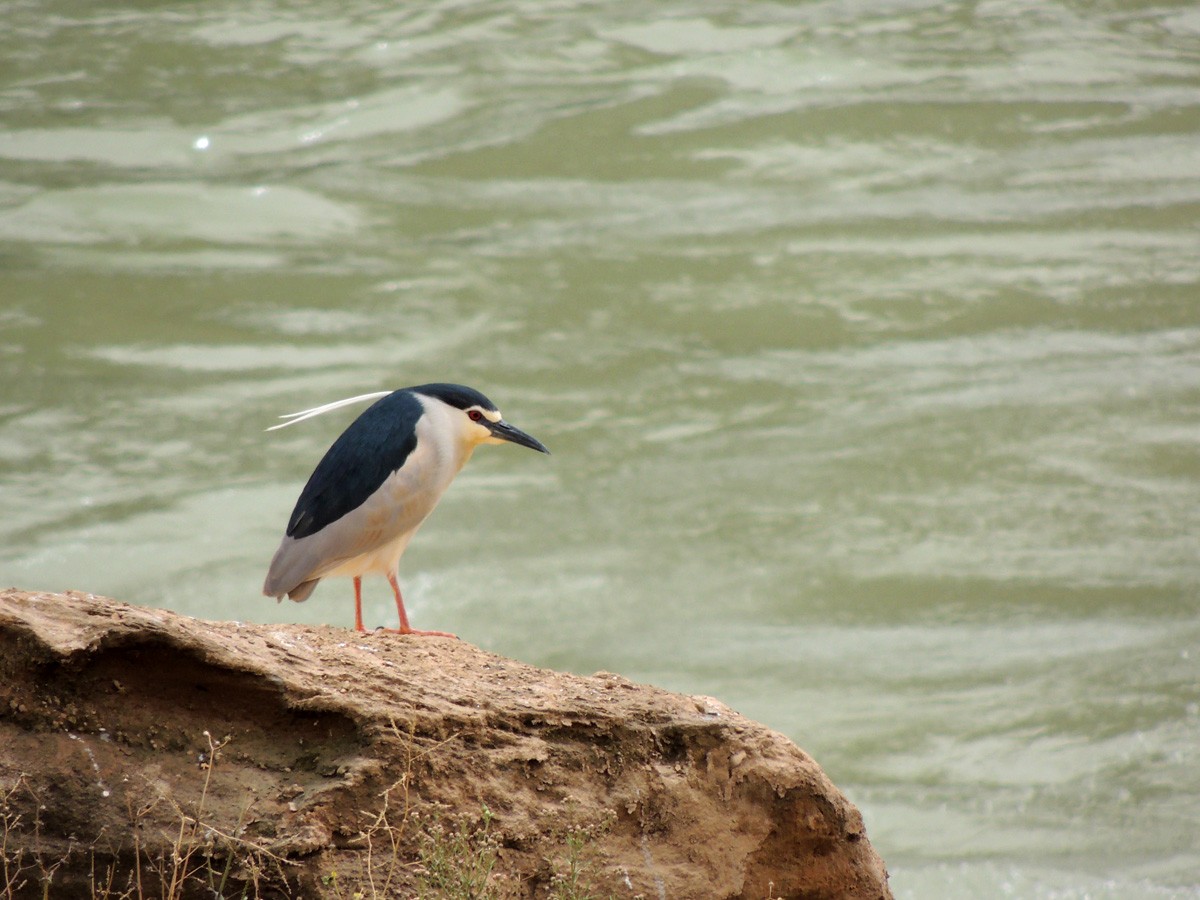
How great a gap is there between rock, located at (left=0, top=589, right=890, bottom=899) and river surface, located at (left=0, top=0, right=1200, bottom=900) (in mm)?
4735

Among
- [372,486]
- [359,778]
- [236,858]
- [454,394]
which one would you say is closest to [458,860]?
[359,778]

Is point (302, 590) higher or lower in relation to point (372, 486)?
lower

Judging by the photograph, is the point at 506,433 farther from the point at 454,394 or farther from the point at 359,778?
the point at 359,778

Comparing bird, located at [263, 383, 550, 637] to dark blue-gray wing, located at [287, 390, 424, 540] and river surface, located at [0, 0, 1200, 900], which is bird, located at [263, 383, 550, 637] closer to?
dark blue-gray wing, located at [287, 390, 424, 540]

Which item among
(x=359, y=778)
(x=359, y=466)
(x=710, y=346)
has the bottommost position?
(x=710, y=346)

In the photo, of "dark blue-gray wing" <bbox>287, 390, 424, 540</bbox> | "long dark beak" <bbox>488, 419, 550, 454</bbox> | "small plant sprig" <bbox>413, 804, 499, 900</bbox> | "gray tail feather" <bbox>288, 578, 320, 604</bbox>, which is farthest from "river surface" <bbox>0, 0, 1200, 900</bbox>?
"small plant sprig" <bbox>413, 804, 499, 900</bbox>

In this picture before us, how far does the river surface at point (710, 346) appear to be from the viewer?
Answer: 9.85 meters

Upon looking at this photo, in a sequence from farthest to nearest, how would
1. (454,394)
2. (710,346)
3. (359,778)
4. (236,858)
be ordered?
1. (710,346)
2. (454,394)
3. (359,778)
4. (236,858)

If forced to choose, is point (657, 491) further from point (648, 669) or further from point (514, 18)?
point (514, 18)

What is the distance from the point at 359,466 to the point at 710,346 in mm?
8724

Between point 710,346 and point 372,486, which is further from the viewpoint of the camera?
point 710,346

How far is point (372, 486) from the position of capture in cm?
467

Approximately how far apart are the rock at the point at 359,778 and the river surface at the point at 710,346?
473 cm

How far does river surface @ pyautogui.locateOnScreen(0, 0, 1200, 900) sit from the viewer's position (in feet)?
32.3
